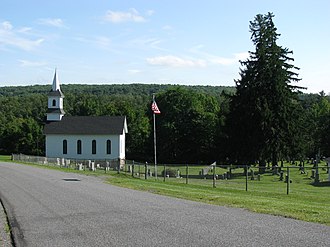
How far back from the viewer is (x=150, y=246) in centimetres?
853

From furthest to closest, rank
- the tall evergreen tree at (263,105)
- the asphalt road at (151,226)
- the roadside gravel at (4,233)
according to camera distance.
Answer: the tall evergreen tree at (263,105)
the roadside gravel at (4,233)
the asphalt road at (151,226)

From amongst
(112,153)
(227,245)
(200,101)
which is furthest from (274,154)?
(227,245)

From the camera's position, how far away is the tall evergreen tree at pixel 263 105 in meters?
53.1

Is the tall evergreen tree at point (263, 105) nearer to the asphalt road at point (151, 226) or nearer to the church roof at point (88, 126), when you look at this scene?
the church roof at point (88, 126)

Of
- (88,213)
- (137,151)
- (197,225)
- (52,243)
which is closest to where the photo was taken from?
(52,243)

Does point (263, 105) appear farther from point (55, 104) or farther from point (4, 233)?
point (4, 233)

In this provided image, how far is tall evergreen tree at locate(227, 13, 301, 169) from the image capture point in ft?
174

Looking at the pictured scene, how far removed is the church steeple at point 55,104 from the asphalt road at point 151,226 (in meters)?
61.0

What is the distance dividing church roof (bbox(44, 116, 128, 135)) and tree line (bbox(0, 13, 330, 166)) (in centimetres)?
1497

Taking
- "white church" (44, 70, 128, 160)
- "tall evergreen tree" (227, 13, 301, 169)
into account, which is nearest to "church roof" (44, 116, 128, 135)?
"white church" (44, 70, 128, 160)

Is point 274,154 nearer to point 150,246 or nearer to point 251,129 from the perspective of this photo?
point 251,129

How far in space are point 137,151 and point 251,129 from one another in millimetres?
39978

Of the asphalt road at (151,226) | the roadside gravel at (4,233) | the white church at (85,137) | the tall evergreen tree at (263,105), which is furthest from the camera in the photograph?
the white church at (85,137)

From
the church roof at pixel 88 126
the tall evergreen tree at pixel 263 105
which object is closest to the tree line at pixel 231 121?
the tall evergreen tree at pixel 263 105
